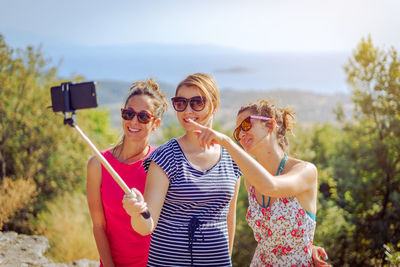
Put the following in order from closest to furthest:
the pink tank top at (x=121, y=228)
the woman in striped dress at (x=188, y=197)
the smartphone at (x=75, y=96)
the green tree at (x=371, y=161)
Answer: the smartphone at (x=75, y=96) < the woman in striped dress at (x=188, y=197) < the pink tank top at (x=121, y=228) < the green tree at (x=371, y=161)

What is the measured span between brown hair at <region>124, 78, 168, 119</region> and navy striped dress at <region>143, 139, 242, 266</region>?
88cm

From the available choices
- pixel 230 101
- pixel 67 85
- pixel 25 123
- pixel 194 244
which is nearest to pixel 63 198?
pixel 25 123

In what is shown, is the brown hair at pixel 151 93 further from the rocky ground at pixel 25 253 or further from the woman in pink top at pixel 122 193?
the rocky ground at pixel 25 253

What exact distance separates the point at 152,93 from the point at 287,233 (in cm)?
164

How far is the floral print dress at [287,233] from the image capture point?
2732 mm

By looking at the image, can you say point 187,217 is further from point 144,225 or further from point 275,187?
point 275,187

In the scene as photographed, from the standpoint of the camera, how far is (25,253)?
6.18m

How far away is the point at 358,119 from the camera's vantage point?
8383mm

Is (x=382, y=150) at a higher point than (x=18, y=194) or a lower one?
higher

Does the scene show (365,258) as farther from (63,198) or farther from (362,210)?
(63,198)

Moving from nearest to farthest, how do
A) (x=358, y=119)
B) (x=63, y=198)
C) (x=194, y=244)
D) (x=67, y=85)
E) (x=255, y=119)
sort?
(x=67, y=85), (x=194, y=244), (x=255, y=119), (x=358, y=119), (x=63, y=198)

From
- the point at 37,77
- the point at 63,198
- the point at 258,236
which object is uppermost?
the point at 37,77

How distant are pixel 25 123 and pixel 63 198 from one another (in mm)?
1923

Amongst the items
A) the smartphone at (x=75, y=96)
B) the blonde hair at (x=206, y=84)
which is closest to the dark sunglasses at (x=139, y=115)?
the blonde hair at (x=206, y=84)
